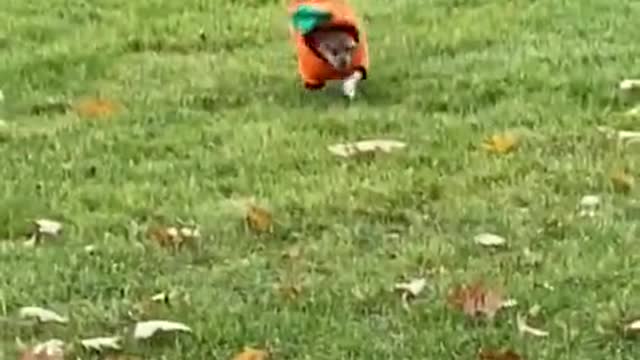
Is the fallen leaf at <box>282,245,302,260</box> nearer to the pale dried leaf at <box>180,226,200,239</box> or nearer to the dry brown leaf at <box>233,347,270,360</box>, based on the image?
the pale dried leaf at <box>180,226,200,239</box>

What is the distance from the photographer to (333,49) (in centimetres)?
784

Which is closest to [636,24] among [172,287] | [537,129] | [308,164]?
[537,129]

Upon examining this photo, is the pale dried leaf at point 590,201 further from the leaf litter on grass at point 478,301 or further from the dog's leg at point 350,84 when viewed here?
the dog's leg at point 350,84

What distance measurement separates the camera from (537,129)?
7.41 meters

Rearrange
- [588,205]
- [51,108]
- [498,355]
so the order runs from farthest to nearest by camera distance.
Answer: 1. [51,108]
2. [588,205]
3. [498,355]

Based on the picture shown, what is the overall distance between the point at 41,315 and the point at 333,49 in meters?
2.84

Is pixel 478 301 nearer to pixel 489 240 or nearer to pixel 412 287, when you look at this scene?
pixel 412 287

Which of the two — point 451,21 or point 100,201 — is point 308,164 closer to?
point 100,201

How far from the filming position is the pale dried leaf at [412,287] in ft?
17.8

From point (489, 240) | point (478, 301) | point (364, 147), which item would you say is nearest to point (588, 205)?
point (489, 240)

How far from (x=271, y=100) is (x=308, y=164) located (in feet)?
3.63

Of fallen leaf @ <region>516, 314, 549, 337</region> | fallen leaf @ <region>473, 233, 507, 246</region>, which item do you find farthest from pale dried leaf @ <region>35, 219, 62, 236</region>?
fallen leaf @ <region>516, 314, 549, 337</region>

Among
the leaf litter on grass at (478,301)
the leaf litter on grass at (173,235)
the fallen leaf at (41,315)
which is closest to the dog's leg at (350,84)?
the leaf litter on grass at (173,235)

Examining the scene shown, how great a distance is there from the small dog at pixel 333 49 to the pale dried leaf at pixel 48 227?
6.30 feet
